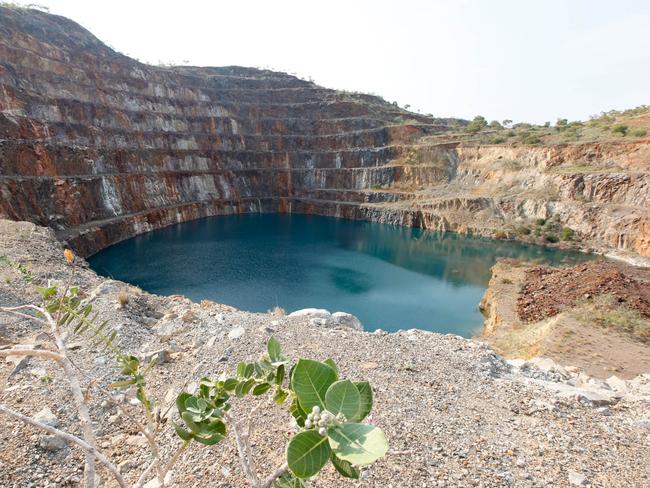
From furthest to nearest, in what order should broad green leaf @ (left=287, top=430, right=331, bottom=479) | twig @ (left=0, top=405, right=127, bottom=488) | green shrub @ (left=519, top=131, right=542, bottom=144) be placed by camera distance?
green shrub @ (left=519, top=131, right=542, bottom=144) < twig @ (left=0, top=405, right=127, bottom=488) < broad green leaf @ (left=287, top=430, right=331, bottom=479)

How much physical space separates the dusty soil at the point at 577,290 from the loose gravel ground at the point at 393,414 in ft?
33.4

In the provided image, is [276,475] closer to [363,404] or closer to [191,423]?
[191,423]

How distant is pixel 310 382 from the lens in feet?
6.28

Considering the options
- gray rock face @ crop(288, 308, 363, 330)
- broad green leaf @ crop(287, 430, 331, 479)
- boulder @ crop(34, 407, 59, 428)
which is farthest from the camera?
gray rock face @ crop(288, 308, 363, 330)

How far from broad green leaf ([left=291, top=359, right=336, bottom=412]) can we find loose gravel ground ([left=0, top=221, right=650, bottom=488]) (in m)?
2.68

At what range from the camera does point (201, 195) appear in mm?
48938

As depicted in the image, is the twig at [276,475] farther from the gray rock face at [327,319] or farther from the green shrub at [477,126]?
the green shrub at [477,126]

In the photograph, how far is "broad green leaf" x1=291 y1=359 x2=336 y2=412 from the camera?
73.1 inches

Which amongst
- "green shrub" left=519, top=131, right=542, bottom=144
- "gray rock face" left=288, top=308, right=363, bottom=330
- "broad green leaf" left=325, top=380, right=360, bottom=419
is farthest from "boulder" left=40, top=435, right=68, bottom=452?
"green shrub" left=519, top=131, right=542, bottom=144

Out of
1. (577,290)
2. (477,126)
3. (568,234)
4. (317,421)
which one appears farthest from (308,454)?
(477,126)

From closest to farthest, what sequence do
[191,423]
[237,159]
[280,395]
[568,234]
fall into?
[191,423]
[280,395]
[568,234]
[237,159]

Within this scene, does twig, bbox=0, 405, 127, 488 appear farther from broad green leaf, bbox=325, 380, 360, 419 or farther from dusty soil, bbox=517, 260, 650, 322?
dusty soil, bbox=517, 260, 650, 322

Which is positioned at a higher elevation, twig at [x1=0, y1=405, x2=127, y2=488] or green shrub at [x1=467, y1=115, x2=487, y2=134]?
green shrub at [x1=467, y1=115, x2=487, y2=134]

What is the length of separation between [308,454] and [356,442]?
22 centimetres
